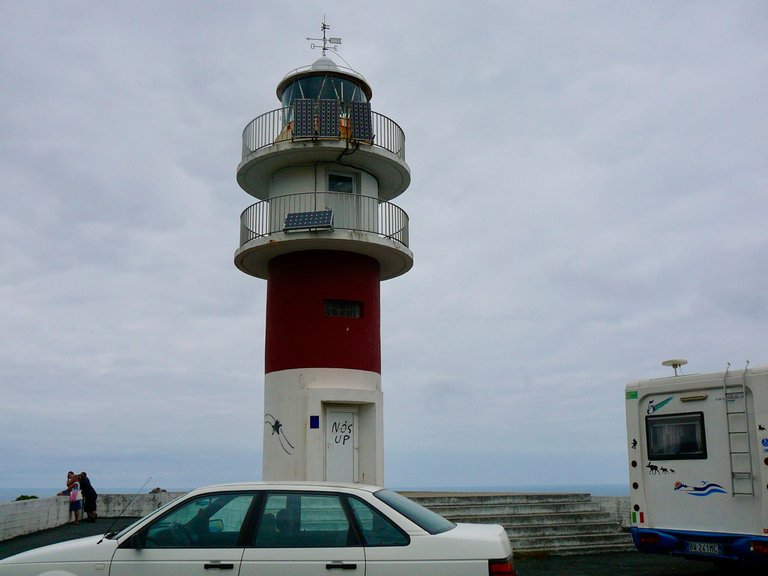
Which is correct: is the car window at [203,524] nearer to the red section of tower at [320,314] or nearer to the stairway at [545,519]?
the stairway at [545,519]

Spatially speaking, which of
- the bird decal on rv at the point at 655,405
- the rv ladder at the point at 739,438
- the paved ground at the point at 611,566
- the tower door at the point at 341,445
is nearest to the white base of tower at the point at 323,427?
the tower door at the point at 341,445

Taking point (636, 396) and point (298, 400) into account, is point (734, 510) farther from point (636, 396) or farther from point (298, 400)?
point (298, 400)

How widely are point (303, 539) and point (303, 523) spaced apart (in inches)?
5.7

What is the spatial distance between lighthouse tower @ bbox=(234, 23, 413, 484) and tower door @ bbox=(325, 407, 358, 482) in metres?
0.02

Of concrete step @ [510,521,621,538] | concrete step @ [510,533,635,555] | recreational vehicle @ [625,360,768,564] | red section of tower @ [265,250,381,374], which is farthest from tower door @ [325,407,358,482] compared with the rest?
recreational vehicle @ [625,360,768,564]

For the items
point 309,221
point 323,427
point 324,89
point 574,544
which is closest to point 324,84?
point 324,89

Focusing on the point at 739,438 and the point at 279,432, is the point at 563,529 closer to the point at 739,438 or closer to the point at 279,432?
the point at 739,438

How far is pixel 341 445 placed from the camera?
17453 mm

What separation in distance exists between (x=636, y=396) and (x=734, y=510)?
6.99ft

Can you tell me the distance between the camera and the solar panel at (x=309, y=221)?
682 inches

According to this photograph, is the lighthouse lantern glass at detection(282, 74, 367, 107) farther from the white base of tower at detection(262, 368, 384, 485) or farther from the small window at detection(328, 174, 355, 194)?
Answer: the white base of tower at detection(262, 368, 384, 485)

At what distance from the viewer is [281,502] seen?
23.1ft

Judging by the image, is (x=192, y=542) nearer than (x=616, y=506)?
Yes

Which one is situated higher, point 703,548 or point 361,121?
point 361,121
